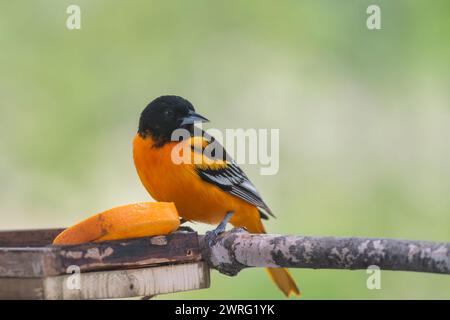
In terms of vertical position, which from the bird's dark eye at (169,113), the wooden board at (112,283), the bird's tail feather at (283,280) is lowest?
the bird's tail feather at (283,280)

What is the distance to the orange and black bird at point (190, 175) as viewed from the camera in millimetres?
4289

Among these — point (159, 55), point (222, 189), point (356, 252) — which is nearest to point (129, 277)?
point (356, 252)

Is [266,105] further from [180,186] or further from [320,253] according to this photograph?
[320,253]

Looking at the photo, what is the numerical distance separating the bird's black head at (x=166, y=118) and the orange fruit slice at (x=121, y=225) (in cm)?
112

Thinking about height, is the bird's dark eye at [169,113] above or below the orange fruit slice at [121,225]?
above

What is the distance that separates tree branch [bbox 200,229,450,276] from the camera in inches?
107

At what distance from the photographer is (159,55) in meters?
7.54

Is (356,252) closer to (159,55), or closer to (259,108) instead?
(259,108)

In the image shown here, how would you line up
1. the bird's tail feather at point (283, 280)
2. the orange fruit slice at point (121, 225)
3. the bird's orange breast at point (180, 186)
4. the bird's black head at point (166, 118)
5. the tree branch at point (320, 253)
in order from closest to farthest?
the tree branch at point (320, 253), the orange fruit slice at point (121, 225), the bird's orange breast at point (180, 186), the bird's black head at point (166, 118), the bird's tail feather at point (283, 280)

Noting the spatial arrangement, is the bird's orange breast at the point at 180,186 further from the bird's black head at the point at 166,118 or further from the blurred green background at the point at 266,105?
the blurred green background at the point at 266,105

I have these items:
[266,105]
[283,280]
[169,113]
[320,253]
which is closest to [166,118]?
[169,113]

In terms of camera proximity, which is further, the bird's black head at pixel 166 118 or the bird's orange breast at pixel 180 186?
the bird's black head at pixel 166 118

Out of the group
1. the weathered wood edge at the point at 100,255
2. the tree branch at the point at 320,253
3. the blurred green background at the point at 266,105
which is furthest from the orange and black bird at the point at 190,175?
the blurred green background at the point at 266,105

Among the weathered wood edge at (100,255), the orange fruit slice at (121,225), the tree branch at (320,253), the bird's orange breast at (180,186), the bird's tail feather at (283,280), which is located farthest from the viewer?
the bird's tail feather at (283,280)
